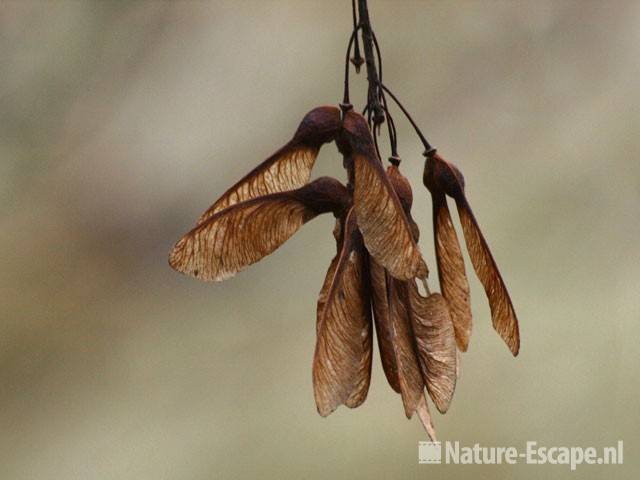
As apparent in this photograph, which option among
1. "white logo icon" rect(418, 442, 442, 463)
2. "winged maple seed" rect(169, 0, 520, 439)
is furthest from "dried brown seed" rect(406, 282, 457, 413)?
"white logo icon" rect(418, 442, 442, 463)

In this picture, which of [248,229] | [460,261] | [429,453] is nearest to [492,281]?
[460,261]

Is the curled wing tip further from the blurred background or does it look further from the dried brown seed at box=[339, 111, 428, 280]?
the blurred background

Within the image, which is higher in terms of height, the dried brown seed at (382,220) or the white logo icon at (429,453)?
the dried brown seed at (382,220)

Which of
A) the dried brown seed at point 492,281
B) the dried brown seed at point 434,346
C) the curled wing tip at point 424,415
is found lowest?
the curled wing tip at point 424,415

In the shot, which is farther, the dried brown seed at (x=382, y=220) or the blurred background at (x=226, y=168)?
the blurred background at (x=226, y=168)

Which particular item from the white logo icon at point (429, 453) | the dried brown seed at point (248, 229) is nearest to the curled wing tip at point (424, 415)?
the dried brown seed at point (248, 229)

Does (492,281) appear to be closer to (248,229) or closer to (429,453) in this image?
(248,229)

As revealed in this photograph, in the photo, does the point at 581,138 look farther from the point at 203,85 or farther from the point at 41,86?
the point at 41,86

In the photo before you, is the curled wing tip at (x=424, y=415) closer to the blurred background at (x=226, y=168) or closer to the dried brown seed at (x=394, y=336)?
the dried brown seed at (x=394, y=336)

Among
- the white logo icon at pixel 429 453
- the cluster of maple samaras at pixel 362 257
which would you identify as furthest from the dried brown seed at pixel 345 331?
the white logo icon at pixel 429 453
